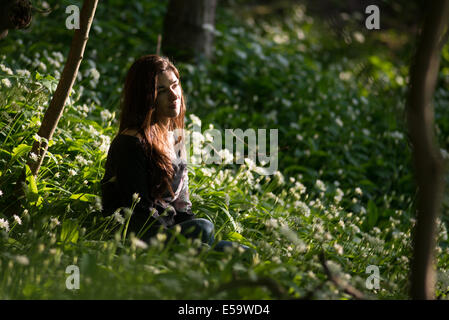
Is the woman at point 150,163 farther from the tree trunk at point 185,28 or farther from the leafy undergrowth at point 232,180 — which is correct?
the tree trunk at point 185,28

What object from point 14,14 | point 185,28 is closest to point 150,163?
point 14,14

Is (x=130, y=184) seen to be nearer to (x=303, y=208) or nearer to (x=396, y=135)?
(x=303, y=208)

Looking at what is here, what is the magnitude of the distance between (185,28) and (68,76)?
3685 millimetres

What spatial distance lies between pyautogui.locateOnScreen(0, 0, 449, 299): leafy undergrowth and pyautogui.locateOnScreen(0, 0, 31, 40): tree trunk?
16.9 inches

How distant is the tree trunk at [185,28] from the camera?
6.21m

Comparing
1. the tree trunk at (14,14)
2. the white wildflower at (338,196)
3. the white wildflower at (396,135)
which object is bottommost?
the white wildflower at (338,196)

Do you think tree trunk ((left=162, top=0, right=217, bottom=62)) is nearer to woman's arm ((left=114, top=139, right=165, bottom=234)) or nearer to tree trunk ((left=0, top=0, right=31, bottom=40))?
tree trunk ((left=0, top=0, right=31, bottom=40))

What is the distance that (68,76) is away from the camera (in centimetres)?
281

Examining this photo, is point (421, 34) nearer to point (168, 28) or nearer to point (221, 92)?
point (221, 92)

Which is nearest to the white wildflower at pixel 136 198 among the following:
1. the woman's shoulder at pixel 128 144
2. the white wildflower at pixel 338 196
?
the woman's shoulder at pixel 128 144

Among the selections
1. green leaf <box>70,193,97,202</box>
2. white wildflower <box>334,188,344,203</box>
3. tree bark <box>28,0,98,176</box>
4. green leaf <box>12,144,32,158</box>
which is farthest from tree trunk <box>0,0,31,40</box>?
white wildflower <box>334,188,344,203</box>

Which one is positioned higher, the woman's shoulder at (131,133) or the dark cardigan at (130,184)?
the woman's shoulder at (131,133)

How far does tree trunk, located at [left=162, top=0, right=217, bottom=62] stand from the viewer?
6207 mm

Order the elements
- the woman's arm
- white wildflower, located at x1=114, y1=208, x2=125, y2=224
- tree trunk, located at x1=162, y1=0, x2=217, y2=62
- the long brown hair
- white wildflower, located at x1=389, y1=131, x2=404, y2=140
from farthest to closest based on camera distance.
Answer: tree trunk, located at x1=162, y1=0, x2=217, y2=62, white wildflower, located at x1=389, y1=131, x2=404, y2=140, the long brown hair, the woman's arm, white wildflower, located at x1=114, y1=208, x2=125, y2=224
